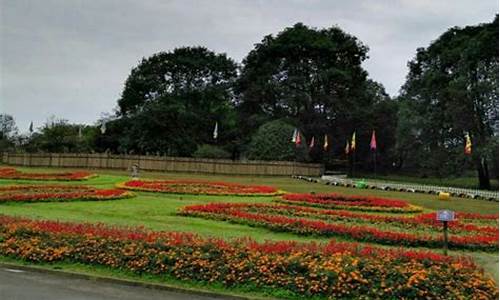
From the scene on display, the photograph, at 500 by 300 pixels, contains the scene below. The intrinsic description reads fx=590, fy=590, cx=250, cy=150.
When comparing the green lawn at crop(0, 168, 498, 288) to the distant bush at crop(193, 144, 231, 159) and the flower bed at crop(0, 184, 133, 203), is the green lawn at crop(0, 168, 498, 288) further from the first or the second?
the distant bush at crop(193, 144, 231, 159)

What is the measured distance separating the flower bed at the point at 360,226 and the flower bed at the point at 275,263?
393cm

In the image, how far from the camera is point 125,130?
7169 centimetres

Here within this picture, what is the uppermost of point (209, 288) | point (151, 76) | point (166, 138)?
point (151, 76)

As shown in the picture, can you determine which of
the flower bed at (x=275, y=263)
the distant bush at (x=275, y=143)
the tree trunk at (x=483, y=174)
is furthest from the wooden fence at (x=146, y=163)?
the flower bed at (x=275, y=263)

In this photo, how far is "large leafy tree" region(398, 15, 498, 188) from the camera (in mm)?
47406

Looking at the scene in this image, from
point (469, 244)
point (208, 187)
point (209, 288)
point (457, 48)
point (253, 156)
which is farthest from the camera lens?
point (253, 156)

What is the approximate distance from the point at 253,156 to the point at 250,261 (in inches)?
2064

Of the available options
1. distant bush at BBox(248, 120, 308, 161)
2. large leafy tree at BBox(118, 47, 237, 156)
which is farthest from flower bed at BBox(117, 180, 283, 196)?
large leafy tree at BBox(118, 47, 237, 156)

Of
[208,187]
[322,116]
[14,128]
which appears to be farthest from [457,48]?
[14,128]

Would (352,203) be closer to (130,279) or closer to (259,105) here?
(130,279)

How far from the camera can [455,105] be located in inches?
1896

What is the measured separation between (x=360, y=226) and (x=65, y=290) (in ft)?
31.5

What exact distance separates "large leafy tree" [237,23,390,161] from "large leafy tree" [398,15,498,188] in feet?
47.5

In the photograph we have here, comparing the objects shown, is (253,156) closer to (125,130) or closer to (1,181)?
(125,130)
